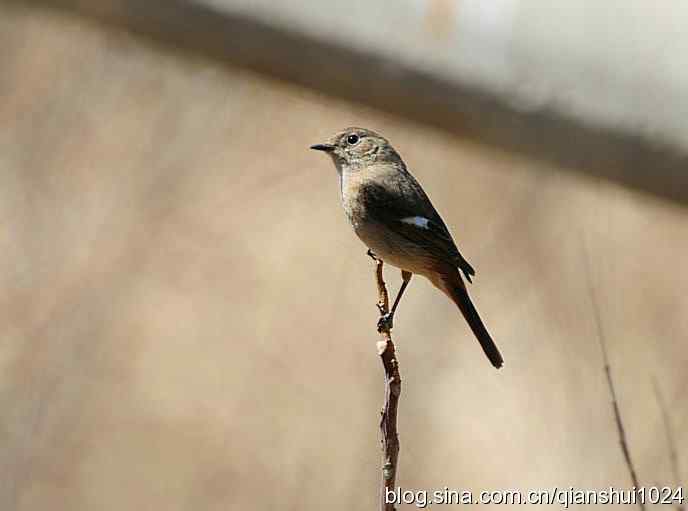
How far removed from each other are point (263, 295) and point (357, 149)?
206cm

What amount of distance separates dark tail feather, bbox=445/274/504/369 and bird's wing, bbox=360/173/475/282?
0.05 m

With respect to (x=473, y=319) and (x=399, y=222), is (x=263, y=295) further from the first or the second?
(x=473, y=319)

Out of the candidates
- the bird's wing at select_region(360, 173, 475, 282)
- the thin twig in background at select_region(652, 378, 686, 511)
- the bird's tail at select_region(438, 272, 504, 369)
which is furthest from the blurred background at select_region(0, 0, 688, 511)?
the thin twig in background at select_region(652, 378, 686, 511)

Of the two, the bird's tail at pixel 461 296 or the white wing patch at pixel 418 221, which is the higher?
the white wing patch at pixel 418 221

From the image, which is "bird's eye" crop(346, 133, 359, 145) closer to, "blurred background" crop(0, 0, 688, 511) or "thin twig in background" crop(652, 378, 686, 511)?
"blurred background" crop(0, 0, 688, 511)

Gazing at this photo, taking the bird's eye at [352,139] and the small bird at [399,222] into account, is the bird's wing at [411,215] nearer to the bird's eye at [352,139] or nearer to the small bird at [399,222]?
the small bird at [399,222]

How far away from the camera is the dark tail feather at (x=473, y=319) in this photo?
8.63 ft

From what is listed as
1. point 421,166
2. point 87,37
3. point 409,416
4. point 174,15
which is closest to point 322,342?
point 409,416

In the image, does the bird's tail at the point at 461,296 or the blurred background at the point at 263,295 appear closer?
the bird's tail at the point at 461,296

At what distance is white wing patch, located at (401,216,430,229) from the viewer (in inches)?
113

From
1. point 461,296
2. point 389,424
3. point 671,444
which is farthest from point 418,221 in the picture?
point 389,424

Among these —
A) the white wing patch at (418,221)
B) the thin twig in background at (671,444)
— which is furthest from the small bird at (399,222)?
the thin twig in background at (671,444)

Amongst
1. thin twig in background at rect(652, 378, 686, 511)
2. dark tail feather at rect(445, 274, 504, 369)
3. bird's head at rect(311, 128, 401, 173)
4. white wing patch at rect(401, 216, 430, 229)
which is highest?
bird's head at rect(311, 128, 401, 173)

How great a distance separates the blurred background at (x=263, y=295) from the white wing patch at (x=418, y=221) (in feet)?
0.89
